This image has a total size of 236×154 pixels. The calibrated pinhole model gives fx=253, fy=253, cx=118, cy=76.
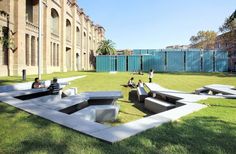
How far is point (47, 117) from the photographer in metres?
→ 6.78

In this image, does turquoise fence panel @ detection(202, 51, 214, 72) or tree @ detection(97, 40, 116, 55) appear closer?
turquoise fence panel @ detection(202, 51, 214, 72)

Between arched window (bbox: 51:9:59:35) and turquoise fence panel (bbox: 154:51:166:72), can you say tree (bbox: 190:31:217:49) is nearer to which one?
turquoise fence panel (bbox: 154:51:166:72)

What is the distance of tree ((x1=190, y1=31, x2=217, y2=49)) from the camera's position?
76.8 m

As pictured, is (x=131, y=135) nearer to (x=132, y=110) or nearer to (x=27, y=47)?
(x=132, y=110)

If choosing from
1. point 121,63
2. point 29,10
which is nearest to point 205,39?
point 121,63

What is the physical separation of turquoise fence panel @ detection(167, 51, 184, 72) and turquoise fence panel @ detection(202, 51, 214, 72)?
4873mm

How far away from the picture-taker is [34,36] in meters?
34.0

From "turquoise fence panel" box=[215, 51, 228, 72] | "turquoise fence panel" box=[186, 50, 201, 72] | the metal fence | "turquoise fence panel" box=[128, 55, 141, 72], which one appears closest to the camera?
the metal fence

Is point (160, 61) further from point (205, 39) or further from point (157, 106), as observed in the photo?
point (157, 106)

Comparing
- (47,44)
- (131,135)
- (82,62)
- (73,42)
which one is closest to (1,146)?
(131,135)

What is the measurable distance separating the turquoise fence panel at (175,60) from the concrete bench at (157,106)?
44.0m

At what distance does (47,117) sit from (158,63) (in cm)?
5082

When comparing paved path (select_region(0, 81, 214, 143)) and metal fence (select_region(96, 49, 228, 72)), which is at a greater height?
metal fence (select_region(96, 49, 228, 72))

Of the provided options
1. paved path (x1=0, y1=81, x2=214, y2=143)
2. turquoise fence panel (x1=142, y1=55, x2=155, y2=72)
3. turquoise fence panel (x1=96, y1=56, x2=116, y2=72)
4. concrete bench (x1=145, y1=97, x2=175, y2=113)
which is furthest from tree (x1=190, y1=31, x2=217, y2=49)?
paved path (x1=0, y1=81, x2=214, y2=143)
